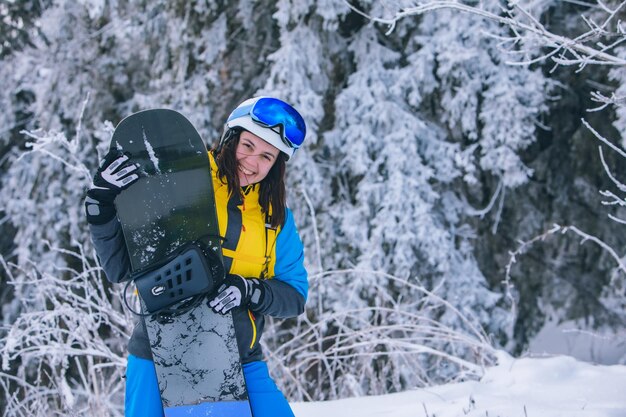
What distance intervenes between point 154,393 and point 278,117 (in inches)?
37.2

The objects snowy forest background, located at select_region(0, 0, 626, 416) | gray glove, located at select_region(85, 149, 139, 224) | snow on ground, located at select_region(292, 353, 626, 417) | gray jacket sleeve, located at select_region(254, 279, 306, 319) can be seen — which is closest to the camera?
gray glove, located at select_region(85, 149, 139, 224)

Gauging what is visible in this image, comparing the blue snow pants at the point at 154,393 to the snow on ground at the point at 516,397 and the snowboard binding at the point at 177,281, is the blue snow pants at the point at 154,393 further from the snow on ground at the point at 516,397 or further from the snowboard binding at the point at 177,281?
the snow on ground at the point at 516,397

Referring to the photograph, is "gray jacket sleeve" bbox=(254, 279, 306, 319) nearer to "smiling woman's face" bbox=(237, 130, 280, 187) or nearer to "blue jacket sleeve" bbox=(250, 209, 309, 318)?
"blue jacket sleeve" bbox=(250, 209, 309, 318)

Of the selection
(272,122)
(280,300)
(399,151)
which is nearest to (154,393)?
(280,300)

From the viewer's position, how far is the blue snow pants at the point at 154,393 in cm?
195

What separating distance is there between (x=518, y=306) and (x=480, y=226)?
95 centimetres

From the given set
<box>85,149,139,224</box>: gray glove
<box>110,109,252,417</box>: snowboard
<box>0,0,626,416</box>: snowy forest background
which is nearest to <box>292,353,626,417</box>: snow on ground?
<box>110,109,252,417</box>: snowboard

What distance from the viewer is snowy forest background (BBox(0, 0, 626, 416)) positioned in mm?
Result: 6031

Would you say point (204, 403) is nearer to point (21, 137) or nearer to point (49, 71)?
point (49, 71)

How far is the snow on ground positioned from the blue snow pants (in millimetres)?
963

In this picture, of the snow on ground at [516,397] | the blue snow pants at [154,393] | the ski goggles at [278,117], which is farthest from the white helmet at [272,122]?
the snow on ground at [516,397]

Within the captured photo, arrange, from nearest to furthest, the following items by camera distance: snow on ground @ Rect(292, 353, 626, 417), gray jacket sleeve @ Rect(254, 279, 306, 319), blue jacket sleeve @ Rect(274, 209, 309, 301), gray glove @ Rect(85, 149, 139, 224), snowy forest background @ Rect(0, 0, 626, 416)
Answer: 1. gray glove @ Rect(85, 149, 139, 224)
2. gray jacket sleeve @ Rect(254, 279, 306, 319)
3. blue jacket sleeve @ Rect(274, 209, 309, 301)
4. snow on ground @ Rect(292, 353, 626, 417)
5. snowy forest background @ Rect(0, 0, 626, 416)

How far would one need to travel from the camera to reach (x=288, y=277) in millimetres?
2146

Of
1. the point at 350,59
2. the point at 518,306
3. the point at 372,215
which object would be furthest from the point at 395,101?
the point at 518,306
